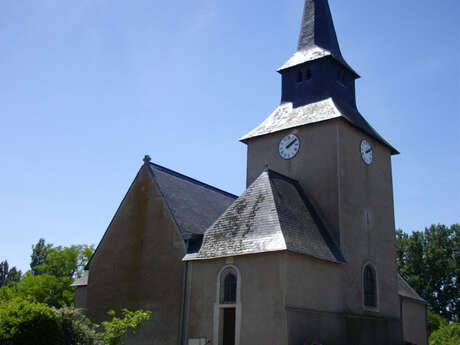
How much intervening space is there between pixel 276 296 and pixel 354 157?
29.7 feet

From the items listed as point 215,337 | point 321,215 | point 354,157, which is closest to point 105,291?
point 215,337

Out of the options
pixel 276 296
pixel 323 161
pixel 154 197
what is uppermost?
pixel 323 161

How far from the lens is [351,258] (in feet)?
70.4

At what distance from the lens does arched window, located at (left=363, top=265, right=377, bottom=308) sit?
22000mm

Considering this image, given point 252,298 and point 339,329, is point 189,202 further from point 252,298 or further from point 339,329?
point 339,329

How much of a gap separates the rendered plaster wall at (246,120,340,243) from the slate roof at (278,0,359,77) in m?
4.42

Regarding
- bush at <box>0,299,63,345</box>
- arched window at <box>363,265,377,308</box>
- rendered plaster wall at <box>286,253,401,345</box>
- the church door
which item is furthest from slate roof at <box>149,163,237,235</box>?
bush at <box>0,299,63,345</box>

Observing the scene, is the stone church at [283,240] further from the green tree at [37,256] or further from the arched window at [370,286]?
the green tree at [37,256]

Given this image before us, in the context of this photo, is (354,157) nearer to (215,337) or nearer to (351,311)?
(351,311)

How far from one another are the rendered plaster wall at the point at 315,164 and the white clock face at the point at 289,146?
0.60 ft

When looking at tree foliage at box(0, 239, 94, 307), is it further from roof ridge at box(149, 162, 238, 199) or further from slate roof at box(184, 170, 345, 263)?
slate roof at box(184, 170, 345, 263)

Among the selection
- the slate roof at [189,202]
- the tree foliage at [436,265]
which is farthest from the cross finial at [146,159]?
the tree foliage at [436,265]

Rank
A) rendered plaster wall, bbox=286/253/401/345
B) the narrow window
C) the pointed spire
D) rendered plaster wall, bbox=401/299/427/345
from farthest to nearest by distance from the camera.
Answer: rendered plaster wall, bbox=401/299/427/345, the pointed spire, the narrow window, rendered plaster wall, bbox=286/253/401/345

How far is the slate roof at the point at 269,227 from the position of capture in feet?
60.2
